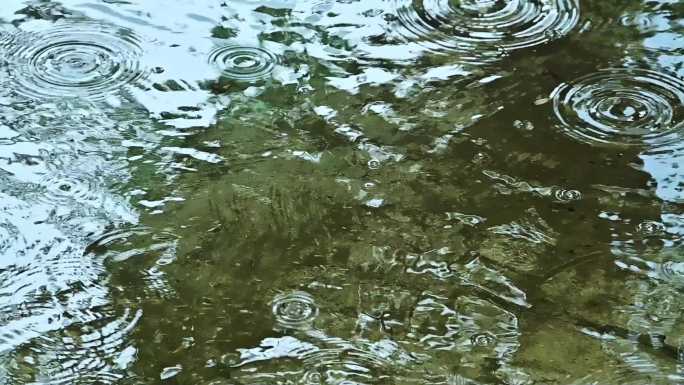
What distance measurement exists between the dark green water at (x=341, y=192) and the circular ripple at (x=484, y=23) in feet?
0.03

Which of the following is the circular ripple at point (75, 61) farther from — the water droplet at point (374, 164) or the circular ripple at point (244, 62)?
the water droplet at point (374, 164)

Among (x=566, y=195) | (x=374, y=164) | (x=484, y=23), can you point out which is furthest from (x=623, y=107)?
(x=374, y=164)

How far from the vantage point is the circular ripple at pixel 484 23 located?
123 inches

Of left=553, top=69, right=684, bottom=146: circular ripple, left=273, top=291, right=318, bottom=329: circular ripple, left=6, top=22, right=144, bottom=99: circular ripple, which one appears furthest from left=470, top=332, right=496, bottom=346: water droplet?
left=6, top=22, right=144, bottom=99: circular ripple

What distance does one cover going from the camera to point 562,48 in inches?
122

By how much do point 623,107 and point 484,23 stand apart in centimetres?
63

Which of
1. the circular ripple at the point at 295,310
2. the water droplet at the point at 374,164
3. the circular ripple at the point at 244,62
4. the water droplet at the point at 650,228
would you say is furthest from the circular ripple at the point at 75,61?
the water droplet at the point at 650,228

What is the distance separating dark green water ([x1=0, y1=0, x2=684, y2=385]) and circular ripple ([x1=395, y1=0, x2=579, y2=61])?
10 mm

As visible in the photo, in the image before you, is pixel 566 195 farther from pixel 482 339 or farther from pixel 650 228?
pixel 482 339

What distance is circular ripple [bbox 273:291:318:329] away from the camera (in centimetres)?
220

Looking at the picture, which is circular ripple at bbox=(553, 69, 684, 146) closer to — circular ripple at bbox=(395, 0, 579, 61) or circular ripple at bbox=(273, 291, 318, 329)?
circular ripple at bbox=(395, 0, 579, 61)

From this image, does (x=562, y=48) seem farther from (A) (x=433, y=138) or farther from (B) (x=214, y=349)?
(B) (x=214, y=349)

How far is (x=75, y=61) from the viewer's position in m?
3.07

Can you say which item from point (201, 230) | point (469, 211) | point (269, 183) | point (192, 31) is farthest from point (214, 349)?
point (192, 31)
